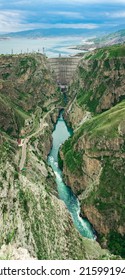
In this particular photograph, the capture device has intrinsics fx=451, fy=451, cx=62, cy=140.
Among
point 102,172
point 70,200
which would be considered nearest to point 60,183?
point 70,200

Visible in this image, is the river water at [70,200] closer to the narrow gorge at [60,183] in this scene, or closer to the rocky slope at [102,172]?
the narrow gorge at [60,183]

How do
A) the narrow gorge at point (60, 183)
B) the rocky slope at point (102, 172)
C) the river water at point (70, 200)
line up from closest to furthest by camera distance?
the narrow gorge at point (60, 183)
the rocky slope at point (102, 172)
the river water at point (70, 200)

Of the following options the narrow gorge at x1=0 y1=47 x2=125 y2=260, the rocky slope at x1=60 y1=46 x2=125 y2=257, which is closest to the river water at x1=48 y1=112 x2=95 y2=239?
the narrow gorge at x1=0 y1=47 x2=125 y2=260

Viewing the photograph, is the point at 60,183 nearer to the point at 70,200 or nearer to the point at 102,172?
the point at 70,200

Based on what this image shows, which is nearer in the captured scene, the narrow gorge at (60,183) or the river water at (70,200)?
the narrow gorge at (60,183)

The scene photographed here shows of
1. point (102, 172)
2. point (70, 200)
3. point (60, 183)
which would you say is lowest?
point (70, 200)

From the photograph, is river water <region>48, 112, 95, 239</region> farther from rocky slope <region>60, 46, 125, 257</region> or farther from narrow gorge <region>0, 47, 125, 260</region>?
rocky slope <region>60, 46, 125, 257</region>

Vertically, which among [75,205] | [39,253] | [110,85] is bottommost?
[75,205]

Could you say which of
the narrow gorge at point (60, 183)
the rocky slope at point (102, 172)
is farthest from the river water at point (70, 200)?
the rocky slope at point (102, 172)

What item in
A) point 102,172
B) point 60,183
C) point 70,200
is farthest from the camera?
point 60,183
